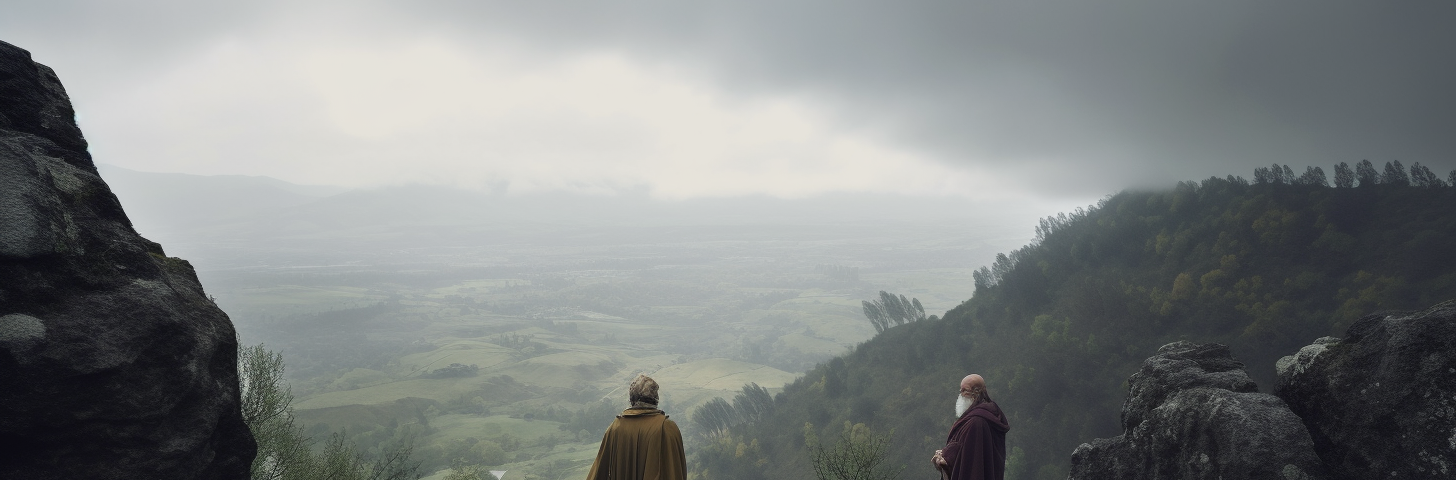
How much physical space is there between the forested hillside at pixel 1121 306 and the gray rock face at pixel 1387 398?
5336 cm

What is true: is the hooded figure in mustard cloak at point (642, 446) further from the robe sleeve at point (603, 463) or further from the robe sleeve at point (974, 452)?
the robe sleeve at point (974, 452)

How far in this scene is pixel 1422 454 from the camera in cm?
543

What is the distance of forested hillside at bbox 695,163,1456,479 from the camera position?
192ft

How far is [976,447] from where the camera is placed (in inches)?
279

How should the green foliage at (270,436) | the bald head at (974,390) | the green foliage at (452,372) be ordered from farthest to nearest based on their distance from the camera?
the green foliage at (452,372) < the green foliage at (270,436) < the bald head at (974,390)

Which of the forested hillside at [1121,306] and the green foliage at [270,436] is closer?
the green foliage at [270,436]

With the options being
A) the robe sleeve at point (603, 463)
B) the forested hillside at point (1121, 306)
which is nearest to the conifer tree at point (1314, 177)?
the forested hillside at point (1121, 306)

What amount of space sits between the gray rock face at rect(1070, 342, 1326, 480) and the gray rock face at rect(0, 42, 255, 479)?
10.0 meters

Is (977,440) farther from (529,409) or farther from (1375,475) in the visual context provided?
(529,409)

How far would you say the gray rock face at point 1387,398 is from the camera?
5379mm

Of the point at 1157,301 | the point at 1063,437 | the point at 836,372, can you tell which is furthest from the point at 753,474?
the point at 1157,301

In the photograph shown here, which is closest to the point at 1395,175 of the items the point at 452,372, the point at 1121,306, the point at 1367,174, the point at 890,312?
the point at 1367,174

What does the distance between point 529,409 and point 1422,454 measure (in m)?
177

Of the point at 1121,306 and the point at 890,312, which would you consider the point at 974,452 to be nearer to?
the point at 1121,306
